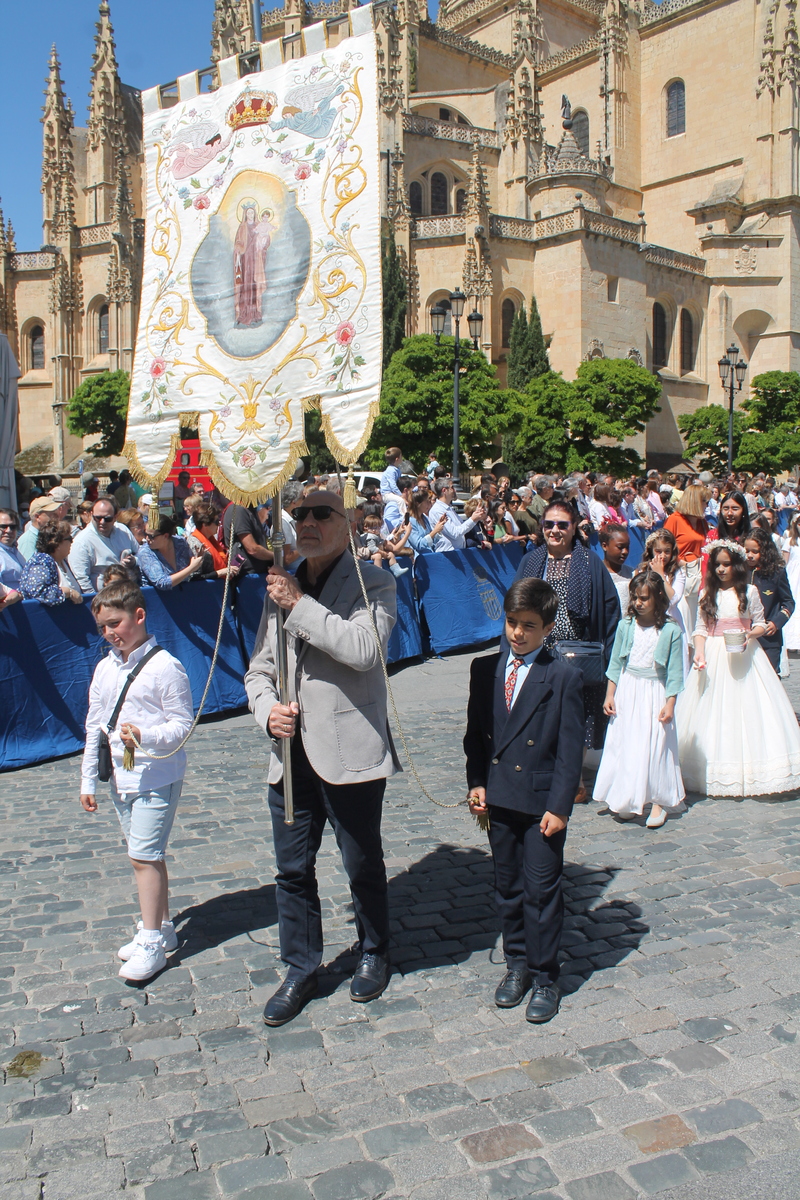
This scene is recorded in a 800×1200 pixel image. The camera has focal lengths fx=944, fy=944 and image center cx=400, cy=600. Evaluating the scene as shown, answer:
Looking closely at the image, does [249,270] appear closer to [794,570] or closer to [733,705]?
[733,705]

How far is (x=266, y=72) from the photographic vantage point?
388 cm

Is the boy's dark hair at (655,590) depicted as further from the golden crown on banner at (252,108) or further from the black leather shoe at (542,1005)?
the golden crown on banner at (252,108)

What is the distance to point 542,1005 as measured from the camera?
379 centimetres

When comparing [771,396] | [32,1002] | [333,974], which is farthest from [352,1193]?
[771,396]

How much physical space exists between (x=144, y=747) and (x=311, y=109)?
2783mm

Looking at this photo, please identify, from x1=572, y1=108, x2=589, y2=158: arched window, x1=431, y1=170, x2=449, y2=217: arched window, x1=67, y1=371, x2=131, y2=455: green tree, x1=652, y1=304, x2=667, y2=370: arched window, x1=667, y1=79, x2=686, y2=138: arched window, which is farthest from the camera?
x1=572, y1=108, x2=589, y2=158: arched window

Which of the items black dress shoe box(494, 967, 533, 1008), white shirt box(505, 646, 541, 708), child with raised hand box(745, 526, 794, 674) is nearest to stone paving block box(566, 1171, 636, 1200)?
black dress shoe box(494, 967, 533, 1008)

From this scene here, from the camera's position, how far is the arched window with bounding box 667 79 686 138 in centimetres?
5372

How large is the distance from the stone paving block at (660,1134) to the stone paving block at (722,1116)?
0.15 feet

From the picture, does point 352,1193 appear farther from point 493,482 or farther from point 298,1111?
point 493,482

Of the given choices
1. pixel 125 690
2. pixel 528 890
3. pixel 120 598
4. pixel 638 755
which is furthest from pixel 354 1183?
pixel 638 755

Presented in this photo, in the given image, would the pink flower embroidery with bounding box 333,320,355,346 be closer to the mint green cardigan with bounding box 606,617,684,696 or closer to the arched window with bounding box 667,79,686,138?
the mint green cardigan with bounding box 606,617,684,696

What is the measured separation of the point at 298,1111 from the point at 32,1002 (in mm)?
1413

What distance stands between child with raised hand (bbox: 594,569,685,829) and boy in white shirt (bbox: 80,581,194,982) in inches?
123
